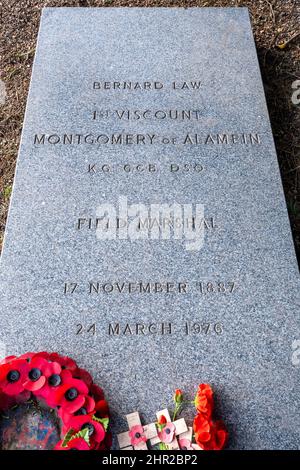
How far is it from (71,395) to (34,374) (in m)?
0.19

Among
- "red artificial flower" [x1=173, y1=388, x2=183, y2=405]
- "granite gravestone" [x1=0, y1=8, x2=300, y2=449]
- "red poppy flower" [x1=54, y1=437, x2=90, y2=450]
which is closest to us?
"red poppy flower" [x1=54, y1=437, x2=90, y2=450]

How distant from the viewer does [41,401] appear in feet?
7.02

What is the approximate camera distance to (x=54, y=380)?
2.12m

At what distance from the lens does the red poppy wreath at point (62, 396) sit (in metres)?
2.05

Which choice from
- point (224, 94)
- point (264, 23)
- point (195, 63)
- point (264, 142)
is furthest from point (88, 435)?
point (264, 23)

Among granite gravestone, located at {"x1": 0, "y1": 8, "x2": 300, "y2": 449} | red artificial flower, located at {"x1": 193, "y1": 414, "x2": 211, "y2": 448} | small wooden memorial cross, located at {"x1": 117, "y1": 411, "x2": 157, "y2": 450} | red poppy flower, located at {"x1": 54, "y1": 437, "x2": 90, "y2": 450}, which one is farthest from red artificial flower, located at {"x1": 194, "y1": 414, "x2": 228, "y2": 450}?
red poppy flower, located at {"x1": 54, "y1": 437, "x2": 90, "y2": 450}

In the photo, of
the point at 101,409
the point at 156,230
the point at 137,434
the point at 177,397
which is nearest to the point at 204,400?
the point at 177,397

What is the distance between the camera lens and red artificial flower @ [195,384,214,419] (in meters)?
2.20

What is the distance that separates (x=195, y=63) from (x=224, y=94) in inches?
13.7

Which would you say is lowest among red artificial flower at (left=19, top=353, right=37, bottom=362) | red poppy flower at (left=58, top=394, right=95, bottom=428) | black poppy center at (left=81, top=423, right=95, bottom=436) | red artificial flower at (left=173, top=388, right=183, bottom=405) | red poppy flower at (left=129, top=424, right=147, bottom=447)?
red poppy flower at (left=129, top=424, right=147, bottom=447)

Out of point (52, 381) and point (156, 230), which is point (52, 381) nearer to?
point (52, 381)

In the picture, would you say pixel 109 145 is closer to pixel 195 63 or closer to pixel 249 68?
pixel 195 63

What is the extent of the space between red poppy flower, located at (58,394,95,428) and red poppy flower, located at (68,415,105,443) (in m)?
0.01

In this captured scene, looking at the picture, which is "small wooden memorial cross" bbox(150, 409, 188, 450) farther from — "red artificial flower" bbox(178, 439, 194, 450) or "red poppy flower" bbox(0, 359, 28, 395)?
"red poppy flower" bbox(0, 359, 28, 395)
